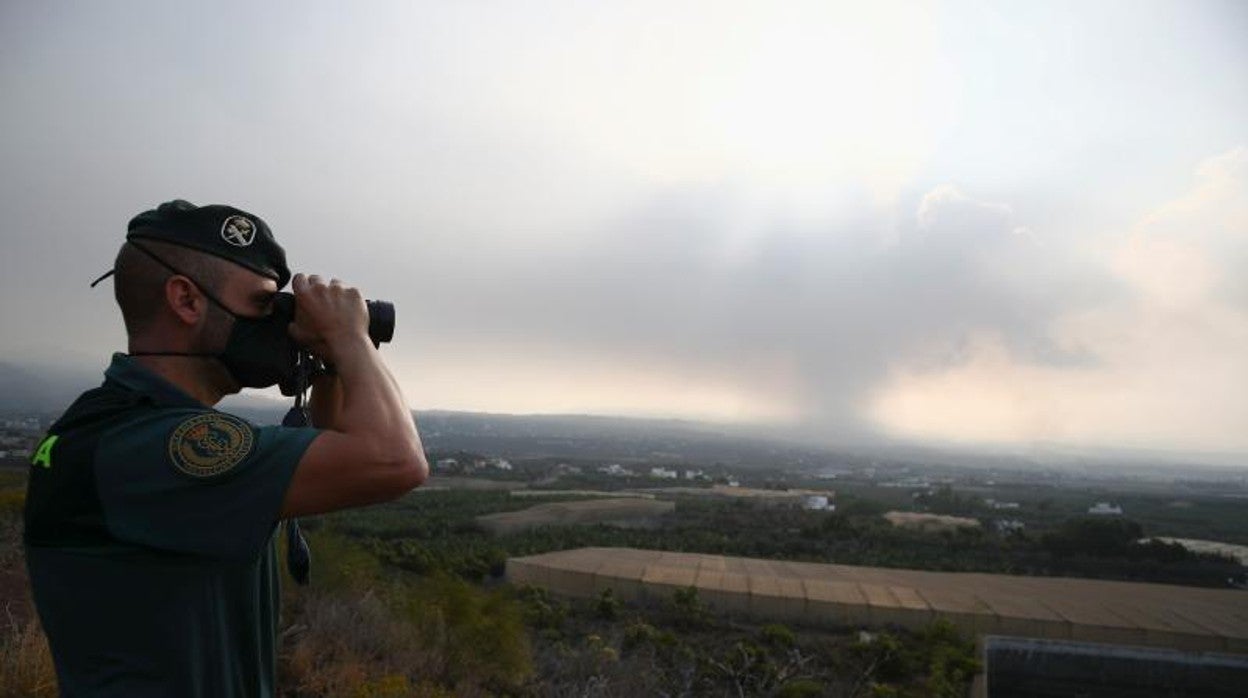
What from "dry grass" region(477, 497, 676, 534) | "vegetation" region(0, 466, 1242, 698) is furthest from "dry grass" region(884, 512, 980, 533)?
"dry grass" region(477, 497, 676, 534)

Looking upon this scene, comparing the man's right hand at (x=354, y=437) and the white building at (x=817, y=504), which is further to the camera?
the white building at (x=817, y=504)

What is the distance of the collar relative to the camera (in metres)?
1.42

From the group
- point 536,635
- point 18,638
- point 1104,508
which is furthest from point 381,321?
point 1104,508

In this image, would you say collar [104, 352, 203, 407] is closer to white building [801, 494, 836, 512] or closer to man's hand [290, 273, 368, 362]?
man's hand [290, 273, 368, 362]

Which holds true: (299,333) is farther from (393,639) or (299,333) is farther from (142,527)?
(393,639)

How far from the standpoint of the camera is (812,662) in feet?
50.2

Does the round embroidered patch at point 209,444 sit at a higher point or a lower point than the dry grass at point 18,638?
higher

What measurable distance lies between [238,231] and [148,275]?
19 cm

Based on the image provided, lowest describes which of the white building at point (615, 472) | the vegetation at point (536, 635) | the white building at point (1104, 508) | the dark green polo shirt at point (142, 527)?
the white building at point (615, 472)

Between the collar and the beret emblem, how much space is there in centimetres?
31

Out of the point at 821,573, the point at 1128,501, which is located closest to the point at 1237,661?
the point at 821,573

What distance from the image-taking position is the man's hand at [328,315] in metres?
1.56

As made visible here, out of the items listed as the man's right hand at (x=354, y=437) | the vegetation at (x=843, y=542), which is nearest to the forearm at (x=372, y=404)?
the man's right hand at (x=354, y=437)

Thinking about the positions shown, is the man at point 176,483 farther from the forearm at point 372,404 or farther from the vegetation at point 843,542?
the vegetation at point 843,542
